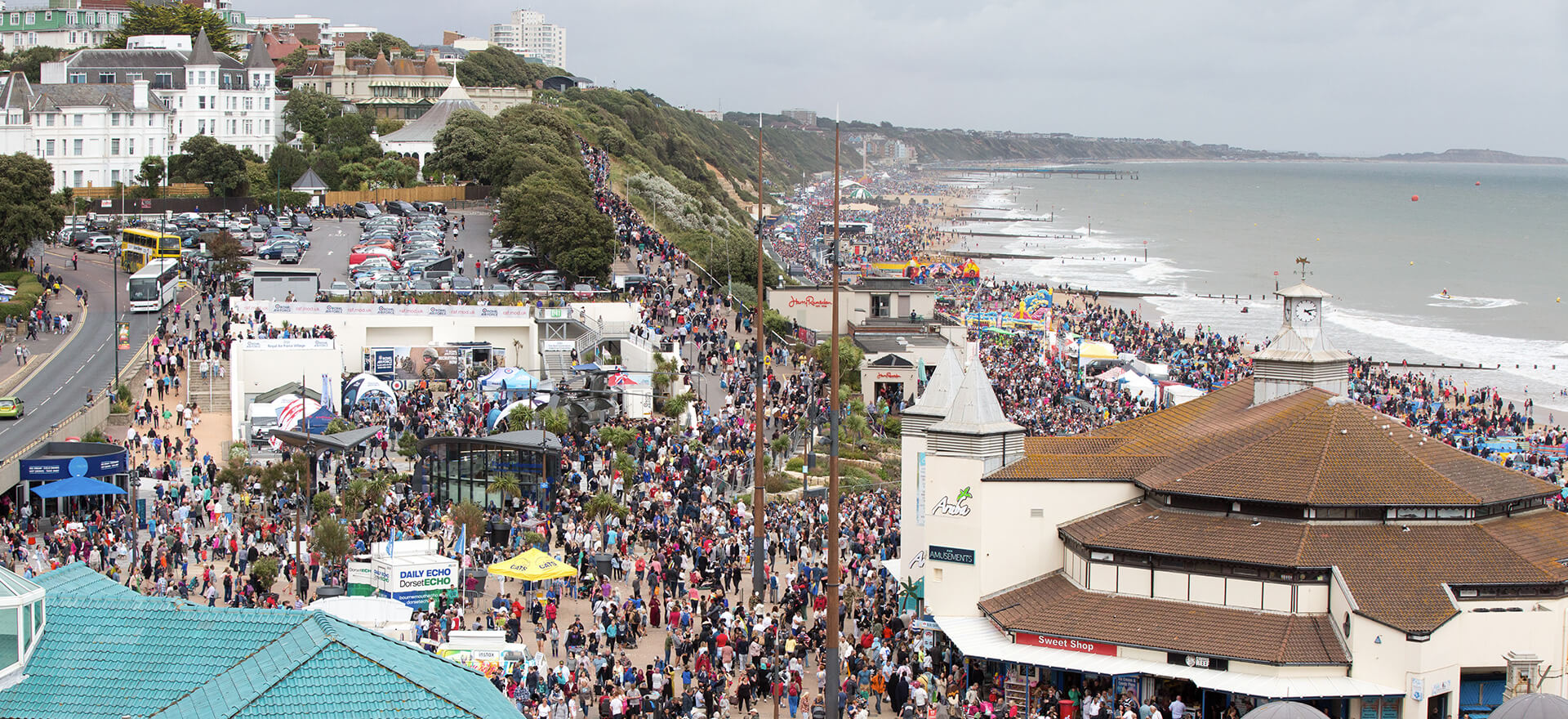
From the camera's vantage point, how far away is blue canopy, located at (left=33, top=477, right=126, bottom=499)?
34.8 metres

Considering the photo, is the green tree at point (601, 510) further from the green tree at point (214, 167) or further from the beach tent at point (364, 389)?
the green tree at point (214, 167)

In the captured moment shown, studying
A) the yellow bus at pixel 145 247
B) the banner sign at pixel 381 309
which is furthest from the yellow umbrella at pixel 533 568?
the yellow bus at pixel 145 247

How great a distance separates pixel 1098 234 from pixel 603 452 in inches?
5675

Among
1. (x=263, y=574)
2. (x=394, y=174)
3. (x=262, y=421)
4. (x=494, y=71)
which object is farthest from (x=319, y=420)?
(x=494, y=71)

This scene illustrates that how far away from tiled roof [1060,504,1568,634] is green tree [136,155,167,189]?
78.2 meters

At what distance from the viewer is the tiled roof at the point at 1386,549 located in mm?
24938

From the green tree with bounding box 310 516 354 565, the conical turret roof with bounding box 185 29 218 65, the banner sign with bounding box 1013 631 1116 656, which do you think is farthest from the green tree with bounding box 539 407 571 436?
the conical turret roof with bounding box 185 29 218 65

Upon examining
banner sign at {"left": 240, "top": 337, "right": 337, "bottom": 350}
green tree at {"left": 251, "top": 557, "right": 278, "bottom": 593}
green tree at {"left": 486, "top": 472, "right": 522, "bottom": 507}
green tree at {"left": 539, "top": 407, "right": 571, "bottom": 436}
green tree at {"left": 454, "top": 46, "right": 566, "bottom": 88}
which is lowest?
green tree at {"left": 251, "top": 557, "right": 278, "bottom": 593}

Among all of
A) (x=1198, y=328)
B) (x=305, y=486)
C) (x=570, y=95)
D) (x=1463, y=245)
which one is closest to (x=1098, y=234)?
(x=1463, y=245)

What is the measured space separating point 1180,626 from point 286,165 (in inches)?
3129

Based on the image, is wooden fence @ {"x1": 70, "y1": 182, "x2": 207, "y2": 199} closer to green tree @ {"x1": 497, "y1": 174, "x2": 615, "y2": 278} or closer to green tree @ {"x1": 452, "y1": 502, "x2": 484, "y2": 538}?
green tree @ {"x1": 497, "y1": 174, "x2": 615, "y2": 278}

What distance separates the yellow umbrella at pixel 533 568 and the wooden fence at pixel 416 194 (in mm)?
67081

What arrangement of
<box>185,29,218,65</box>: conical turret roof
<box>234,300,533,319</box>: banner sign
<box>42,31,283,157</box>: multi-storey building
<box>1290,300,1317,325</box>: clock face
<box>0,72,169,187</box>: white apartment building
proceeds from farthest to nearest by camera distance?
1. <box>185,29,218,65</box>: conical turret roof
2. <box>42,31,283,157</box>: multi-storey building
3. <box>0,72,169,187</box>: white apartment building
4. <box>234,300,533,319</box>: banner sign
5. <box>1290,300,1317,325</box>: clock face

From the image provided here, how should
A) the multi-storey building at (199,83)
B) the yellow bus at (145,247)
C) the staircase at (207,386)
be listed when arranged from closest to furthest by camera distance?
the staircase at (207,386) → the yellow bus at (145,247) → the multi-storey building at (199,83)
